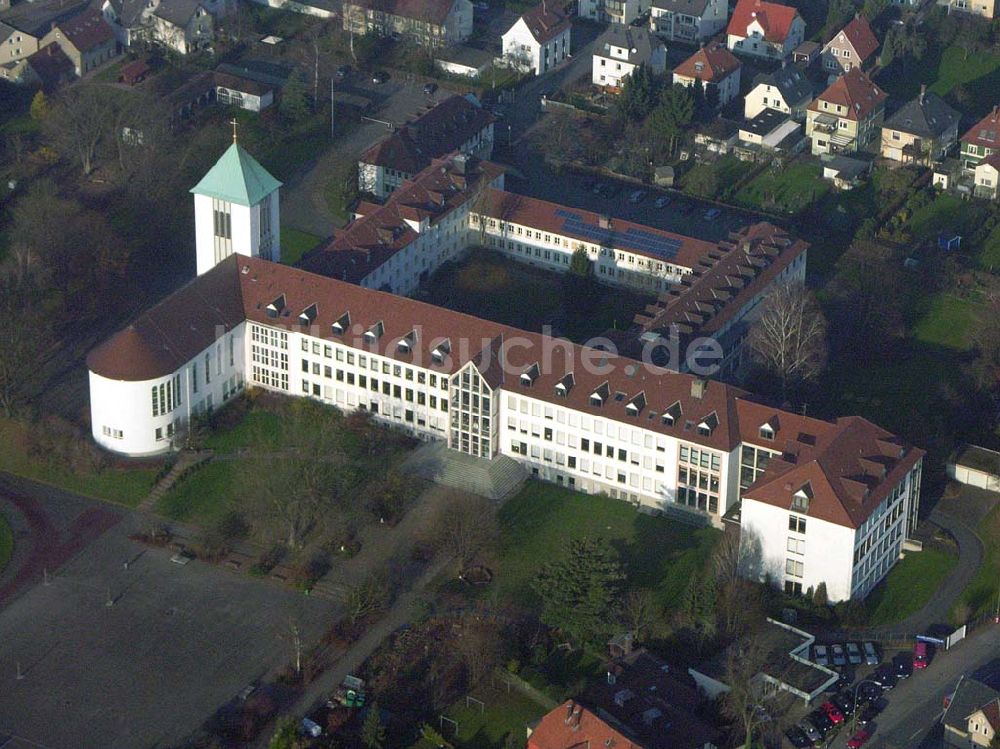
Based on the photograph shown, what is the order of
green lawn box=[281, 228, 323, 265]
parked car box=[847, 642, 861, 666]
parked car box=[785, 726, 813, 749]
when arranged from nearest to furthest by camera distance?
parked car box=[785, 726, 813, 749], parked car box=[847, 642, 861, 666], green lawn box=[281, 228, 323, 265]

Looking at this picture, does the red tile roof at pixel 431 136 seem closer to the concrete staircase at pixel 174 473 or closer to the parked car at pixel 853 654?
the concrete staircase at pixel 174 473

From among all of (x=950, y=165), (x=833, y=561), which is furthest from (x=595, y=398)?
(x=950, y=165)

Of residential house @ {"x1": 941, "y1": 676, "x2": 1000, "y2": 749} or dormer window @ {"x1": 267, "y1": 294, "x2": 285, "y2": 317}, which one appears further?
dormer window @ {"x1": 267, "y1": 294, "x2": 285, "y2": 317}

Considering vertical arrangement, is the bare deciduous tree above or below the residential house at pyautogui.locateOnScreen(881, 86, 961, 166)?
above

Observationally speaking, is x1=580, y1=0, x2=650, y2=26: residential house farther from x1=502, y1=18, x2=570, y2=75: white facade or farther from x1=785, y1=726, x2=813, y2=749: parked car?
x1=785, y1=726, x2=813, y2=749: parked car

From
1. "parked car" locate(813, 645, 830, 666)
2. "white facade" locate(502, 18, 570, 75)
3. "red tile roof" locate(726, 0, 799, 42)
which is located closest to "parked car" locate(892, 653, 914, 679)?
"parked car" locate(813, 645, 830, 666)

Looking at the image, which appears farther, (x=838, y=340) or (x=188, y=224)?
(x=188, y=224)

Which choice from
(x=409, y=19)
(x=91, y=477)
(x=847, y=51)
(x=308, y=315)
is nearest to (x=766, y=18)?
(x=847, y=51)

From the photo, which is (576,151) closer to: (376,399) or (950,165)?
(950,165)
